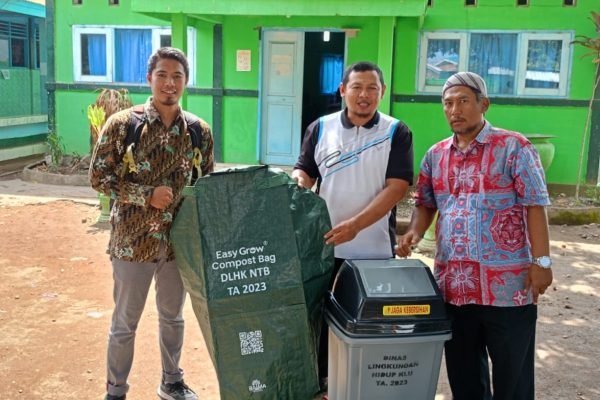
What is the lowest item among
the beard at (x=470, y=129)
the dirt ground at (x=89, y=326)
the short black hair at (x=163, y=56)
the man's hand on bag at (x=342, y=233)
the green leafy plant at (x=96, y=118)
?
the dirt ground at (x=89, y=326)

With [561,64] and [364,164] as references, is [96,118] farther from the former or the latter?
[561,64]

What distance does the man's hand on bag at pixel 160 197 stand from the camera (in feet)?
8.66

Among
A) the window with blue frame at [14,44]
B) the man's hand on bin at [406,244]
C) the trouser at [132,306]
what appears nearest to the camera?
the man's hand on bin at [406,244]

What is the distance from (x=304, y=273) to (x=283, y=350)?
0.29 metres

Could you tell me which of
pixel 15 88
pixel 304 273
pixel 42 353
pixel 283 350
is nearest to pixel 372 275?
pixel 304 273

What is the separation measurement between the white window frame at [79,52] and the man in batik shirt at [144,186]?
25.9 feet

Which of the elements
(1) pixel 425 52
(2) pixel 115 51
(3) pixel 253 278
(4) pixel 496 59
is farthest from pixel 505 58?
(3) pixel 253 278

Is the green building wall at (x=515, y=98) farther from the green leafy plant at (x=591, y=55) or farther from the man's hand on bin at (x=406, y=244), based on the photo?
the man's hand on bin at (x=406, y=244)

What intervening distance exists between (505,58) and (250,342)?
765 centimetres

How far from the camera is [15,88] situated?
495 inches

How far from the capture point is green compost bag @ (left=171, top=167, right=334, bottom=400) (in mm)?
2248

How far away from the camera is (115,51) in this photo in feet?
32.9

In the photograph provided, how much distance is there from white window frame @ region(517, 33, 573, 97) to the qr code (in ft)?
25.0

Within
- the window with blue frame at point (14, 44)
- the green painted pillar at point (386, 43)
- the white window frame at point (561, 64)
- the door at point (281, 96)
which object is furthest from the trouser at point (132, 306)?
the window with blue frame at point (14, 44)
